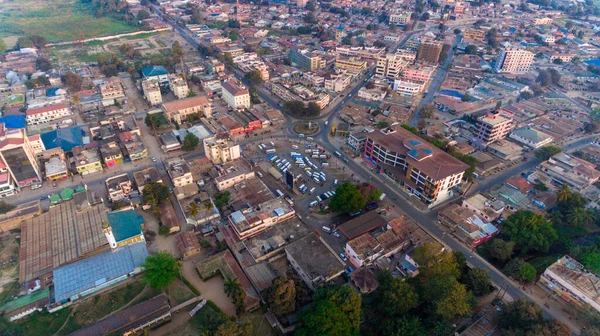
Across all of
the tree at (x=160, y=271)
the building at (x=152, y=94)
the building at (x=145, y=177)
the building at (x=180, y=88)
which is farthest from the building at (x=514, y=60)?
the tree at (x=160, y=271)

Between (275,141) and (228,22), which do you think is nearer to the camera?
(275,141)

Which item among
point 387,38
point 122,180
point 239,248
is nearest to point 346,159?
point 239,248

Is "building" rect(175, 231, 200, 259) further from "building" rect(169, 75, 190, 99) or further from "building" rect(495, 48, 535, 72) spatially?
"building" rect(495, 48, 535, 72)

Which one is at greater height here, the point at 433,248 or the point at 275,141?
the point at 433,248

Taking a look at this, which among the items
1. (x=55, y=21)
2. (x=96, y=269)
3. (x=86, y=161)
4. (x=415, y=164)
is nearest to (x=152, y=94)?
(x=86, y=161)

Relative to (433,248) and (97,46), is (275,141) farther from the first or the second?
(97,46)

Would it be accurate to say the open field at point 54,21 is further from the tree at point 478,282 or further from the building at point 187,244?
the tree at point 478,282
